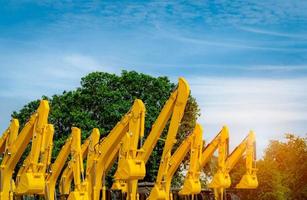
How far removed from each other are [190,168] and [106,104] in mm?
23618

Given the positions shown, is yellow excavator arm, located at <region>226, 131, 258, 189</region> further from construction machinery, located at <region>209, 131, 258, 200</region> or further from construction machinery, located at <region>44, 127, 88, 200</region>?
construction machinery, located at <region>44, 127, 88, 200</region>

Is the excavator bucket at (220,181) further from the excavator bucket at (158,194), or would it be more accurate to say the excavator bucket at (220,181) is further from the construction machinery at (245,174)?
the excavator bucket at (158,194)

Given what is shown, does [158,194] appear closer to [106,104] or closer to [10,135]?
[10,135]

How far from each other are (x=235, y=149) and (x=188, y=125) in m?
19.1

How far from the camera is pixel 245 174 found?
42.0 meters

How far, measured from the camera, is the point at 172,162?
38281mm

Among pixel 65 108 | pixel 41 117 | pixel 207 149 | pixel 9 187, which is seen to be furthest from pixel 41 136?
pixel 65 108

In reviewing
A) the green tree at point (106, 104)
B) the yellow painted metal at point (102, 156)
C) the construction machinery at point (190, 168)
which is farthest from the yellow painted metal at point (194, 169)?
the green tree at point (106, 104)

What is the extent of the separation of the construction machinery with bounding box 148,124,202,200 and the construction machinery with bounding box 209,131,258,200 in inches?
115

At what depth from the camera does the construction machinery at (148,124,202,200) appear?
34647mm

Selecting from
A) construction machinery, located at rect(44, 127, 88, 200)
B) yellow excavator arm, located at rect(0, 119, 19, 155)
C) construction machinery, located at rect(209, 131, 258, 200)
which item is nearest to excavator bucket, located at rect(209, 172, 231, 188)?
construction machinery, located at rect(209, 131, 258, 200)

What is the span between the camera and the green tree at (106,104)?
190ft

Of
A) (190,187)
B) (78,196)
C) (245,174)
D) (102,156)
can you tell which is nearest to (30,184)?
(78,196)

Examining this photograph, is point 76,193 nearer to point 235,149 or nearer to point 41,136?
point 41,136
